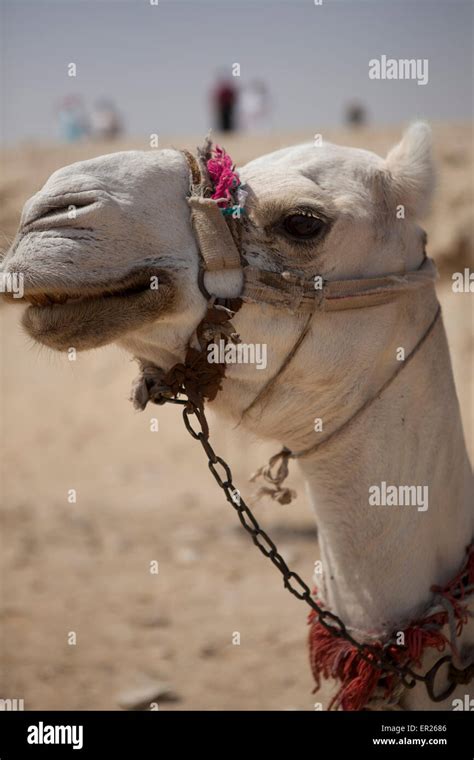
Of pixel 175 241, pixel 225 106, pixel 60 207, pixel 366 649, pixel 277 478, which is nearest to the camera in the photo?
pixel 60 207

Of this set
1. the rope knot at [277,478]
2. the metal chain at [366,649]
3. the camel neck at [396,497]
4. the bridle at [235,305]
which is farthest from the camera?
the rope knot at [277,478]

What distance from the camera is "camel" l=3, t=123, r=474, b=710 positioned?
2449 millimetres

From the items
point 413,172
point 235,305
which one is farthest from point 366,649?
point 413,172

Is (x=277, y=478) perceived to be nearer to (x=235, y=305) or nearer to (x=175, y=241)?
(x=235, y=305)

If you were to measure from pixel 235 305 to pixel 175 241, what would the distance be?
0.26 meters

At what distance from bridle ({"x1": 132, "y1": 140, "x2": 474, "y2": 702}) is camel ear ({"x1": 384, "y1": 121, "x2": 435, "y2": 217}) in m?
0.26

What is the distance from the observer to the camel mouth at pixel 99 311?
2443mm

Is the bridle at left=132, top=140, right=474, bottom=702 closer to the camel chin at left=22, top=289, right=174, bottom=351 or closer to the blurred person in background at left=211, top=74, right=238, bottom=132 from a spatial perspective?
the camel chin at left=22, top=289, right=174, bottom=351

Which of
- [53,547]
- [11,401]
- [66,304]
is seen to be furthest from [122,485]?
[66,304]

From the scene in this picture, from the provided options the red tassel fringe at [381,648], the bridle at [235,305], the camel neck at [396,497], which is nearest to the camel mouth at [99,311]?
the bridle at [235,305]

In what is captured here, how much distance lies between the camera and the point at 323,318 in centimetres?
275

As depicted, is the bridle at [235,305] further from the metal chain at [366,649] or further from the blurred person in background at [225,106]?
the blurred person in background at [225,106]

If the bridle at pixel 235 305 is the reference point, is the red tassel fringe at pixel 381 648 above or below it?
below

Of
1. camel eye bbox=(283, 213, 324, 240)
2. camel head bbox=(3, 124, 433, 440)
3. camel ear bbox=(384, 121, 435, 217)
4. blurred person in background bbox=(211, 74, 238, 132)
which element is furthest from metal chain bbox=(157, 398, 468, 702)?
blurred person in background bbox=(211, 74, 238, 132)
